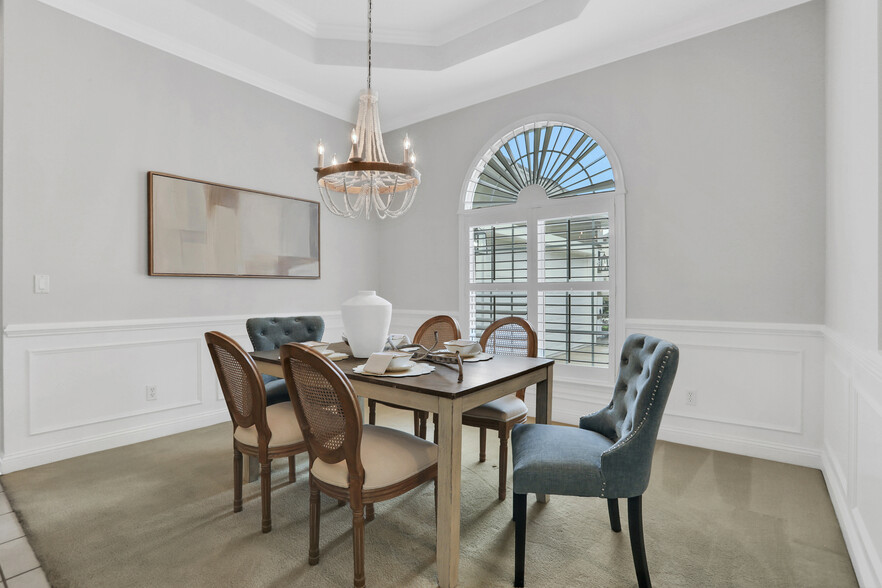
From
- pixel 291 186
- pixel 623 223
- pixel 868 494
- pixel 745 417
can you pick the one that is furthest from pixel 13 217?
pixel 745 417

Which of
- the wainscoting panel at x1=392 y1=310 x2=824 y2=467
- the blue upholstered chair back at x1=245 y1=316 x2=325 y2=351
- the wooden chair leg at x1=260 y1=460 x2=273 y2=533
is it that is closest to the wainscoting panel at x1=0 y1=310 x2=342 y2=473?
the blue upholstered chair back at x1=245 y1=316 x2=325 y2=351

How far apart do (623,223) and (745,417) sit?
5.01 feet

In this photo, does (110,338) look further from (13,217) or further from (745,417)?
(745,417)

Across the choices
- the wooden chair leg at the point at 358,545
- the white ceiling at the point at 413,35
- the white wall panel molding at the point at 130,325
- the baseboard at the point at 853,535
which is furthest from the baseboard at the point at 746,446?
the white wall panel molding at the point at 130,325

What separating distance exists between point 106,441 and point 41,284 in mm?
1097

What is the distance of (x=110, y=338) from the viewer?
10.0ft

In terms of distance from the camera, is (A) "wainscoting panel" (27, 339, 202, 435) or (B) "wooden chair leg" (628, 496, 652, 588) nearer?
(B) "wooden chair leg" (628, 496, 652, 588)

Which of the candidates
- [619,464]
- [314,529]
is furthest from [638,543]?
[314,529]

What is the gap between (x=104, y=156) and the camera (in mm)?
3027

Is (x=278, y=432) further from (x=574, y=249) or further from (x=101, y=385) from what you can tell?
(x=574, y=249)

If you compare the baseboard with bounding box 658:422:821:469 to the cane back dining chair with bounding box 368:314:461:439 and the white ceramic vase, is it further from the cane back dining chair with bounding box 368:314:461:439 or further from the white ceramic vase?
the white ceramic vase

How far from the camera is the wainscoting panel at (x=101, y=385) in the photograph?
270 cm

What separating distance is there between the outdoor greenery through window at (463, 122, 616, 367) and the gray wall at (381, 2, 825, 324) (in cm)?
22

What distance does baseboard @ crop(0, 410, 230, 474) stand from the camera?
2.67 meters
